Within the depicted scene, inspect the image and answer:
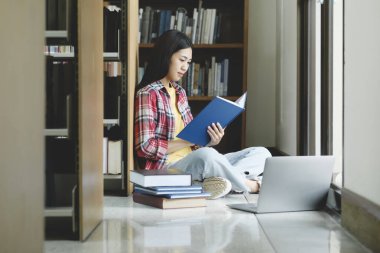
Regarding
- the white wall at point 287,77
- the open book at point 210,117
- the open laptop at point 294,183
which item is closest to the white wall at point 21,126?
the open laptop at point 294,183

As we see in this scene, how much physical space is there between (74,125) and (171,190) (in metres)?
0.91

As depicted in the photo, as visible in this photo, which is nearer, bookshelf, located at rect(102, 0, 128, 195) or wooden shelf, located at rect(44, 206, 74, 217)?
wooden shelf, located at rect(44, 206, 74, 217)

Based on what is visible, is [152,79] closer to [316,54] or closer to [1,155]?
[316,54]

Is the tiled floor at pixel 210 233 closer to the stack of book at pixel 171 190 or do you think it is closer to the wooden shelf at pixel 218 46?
the stack of book at pixel 171 190

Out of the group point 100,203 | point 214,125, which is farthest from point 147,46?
point 100,203

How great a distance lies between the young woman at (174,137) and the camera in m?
2.96

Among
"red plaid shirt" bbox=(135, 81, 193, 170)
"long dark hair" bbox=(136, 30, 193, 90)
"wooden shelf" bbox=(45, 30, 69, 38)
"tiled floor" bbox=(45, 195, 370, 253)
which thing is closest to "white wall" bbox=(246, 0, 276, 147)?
"long dark hair" bbox=(136, 30, 193, 90)

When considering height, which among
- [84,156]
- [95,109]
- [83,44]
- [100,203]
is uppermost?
[83,44]

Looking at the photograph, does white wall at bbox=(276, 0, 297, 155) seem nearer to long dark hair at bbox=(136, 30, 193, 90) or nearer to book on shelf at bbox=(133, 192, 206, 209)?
long dark hair at bbox=(136, 30, 193, 90)

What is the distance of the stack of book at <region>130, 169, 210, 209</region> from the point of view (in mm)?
2629

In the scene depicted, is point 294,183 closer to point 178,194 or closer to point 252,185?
point 178,194

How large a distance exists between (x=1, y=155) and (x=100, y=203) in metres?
1.47

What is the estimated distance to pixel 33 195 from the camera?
831mm

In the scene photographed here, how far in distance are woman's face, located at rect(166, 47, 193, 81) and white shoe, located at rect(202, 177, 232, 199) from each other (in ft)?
2.24
